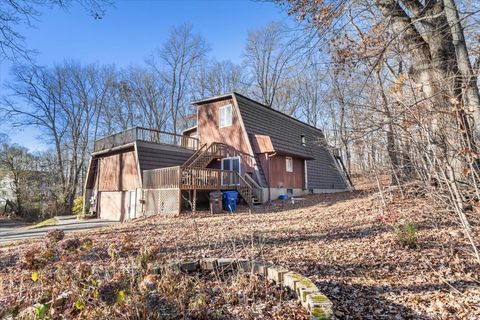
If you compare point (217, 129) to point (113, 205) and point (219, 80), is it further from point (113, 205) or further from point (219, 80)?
point (219, 80)

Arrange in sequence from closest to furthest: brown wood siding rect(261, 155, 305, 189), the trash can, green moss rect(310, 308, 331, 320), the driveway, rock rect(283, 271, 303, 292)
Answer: green moss rect(310, 308, 331, 320) → rock rect(283, 271, 303, 292) → the driveway → the trash can → brown wood siding rect(261, 155, 305, 189)

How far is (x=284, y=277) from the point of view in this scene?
10.2 feet

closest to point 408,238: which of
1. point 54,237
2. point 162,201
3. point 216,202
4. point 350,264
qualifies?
point 350,264

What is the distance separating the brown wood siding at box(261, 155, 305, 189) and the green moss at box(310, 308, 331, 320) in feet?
42.6

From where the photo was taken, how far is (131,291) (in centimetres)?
246

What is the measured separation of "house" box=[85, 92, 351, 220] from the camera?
12.9 m

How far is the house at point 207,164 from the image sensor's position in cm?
1287

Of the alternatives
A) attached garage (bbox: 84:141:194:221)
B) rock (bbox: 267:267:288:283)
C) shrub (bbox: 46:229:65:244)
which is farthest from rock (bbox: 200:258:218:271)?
attached garage (bbox: 84:141:194:221)

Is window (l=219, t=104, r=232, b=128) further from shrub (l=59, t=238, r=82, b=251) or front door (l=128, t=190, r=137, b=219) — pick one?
shrub (l=59, t=238, r=82, b=251)

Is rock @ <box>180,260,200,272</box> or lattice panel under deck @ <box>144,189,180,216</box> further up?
lattice panel under deck @ <box>144,189,180,216</box>

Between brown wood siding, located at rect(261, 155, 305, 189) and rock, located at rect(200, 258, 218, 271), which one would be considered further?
brown wood siding, located at rect(261, 155, 305, 189)

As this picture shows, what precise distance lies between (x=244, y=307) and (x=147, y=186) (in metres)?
11.7

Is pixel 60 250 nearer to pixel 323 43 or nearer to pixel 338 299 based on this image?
pixel 338 299

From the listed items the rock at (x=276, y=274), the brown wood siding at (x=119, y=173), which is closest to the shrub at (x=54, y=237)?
the rock at (x=276, y=274)
